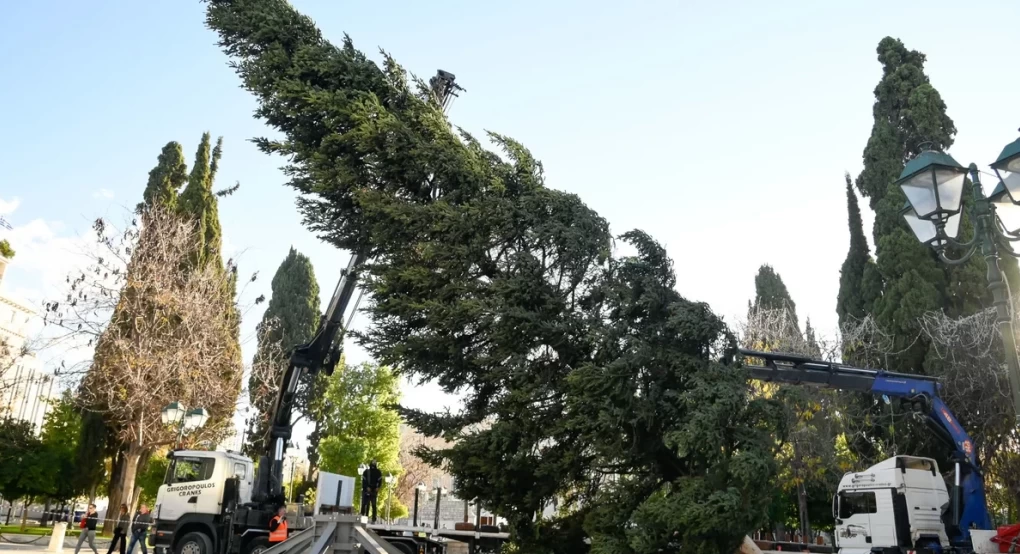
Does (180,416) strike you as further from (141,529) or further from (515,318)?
(515,318)

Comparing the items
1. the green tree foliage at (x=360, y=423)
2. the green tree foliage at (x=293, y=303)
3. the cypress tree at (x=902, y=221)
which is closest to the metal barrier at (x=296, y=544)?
the cypress tree at (x=902, y=221)

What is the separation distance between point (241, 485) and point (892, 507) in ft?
41.2

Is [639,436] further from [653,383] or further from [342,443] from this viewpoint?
[342,443]

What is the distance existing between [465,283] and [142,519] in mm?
10464

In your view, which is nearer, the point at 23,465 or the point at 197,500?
the point at 197,500

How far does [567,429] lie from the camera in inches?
388

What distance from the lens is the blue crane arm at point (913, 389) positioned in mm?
12688

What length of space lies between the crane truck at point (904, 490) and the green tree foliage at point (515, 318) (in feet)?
11.3

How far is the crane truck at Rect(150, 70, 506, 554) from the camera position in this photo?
13750mm

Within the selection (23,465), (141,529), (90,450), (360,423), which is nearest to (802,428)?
(141,529)

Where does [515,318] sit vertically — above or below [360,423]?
below

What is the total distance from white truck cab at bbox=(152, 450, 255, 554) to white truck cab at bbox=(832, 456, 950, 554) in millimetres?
11728

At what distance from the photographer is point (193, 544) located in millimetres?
13898

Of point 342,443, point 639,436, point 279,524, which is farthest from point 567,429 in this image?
point 342,443
